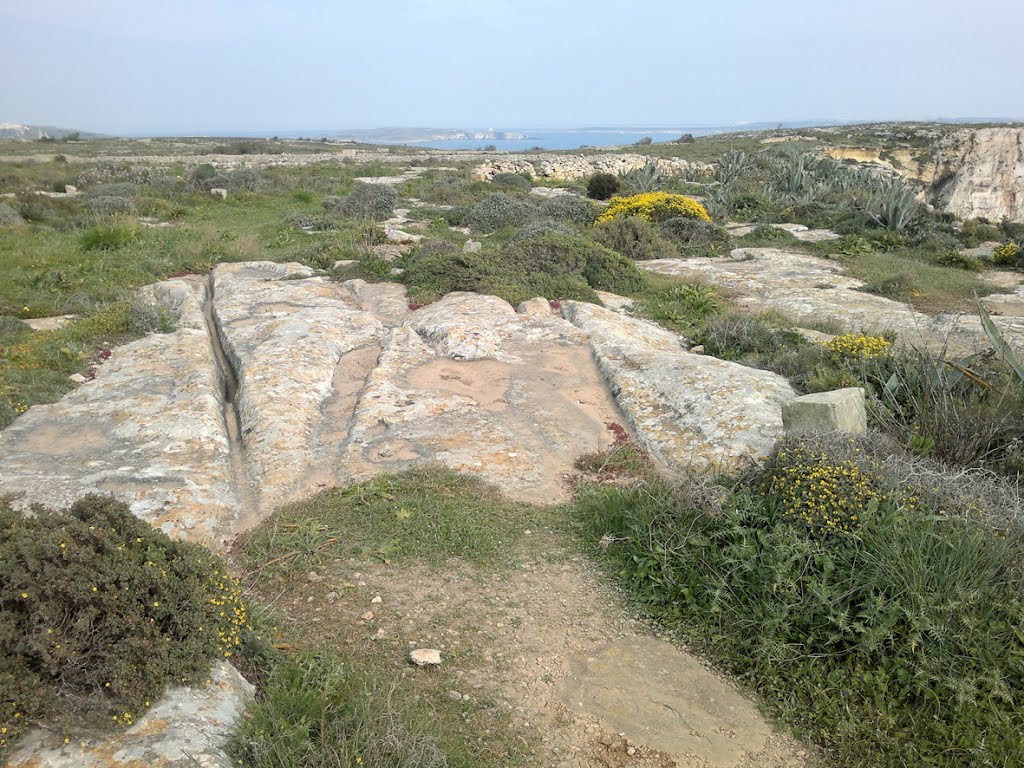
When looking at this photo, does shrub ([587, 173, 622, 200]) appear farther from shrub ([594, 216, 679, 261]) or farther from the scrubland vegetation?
the scrubland vegetation

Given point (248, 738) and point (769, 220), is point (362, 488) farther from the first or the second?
point (769, 220)

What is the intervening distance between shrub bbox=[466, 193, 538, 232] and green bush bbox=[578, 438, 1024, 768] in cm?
1340

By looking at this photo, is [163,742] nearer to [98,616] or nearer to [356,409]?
[98,616]

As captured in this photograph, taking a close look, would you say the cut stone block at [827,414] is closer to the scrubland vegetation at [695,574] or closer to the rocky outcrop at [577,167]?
the scrubland vegetation at [695,574]

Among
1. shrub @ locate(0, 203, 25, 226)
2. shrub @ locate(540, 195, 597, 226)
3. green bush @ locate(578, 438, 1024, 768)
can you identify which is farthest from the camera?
shrub @ locate(540, 195, 597, 226)

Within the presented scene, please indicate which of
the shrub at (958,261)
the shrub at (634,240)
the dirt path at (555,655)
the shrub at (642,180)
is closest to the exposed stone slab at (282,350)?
the dirt path at (555,655)

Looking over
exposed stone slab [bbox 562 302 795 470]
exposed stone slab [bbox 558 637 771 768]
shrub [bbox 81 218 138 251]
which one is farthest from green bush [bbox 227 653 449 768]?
shrub [bbox 81 218 138 251]

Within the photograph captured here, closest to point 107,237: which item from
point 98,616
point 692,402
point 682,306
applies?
point 682,306

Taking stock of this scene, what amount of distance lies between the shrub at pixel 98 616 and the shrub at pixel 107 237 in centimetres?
1193

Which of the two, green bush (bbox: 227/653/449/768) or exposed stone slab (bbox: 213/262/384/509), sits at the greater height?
exposed stone slab (bbox: 213/262/384/509)

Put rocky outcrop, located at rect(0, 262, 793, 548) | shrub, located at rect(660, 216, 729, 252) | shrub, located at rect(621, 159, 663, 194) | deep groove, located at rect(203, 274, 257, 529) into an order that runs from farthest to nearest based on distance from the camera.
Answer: shrub, located at rect(621, 159, 663, 194) < shrub, located at rect(660, 216, 729, 252) < rocky outcrop, located at rect(0, 262, 793, 548) < deep groove, located at rect(203, 274, 257, 529)

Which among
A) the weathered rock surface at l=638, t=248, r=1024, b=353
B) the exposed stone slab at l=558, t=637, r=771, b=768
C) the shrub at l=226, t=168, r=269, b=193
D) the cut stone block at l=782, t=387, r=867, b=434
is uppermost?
the shrub at l=226, t=168, r=269, b=193

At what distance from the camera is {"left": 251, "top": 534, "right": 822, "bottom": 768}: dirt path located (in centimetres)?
318

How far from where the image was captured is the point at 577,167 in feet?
110
